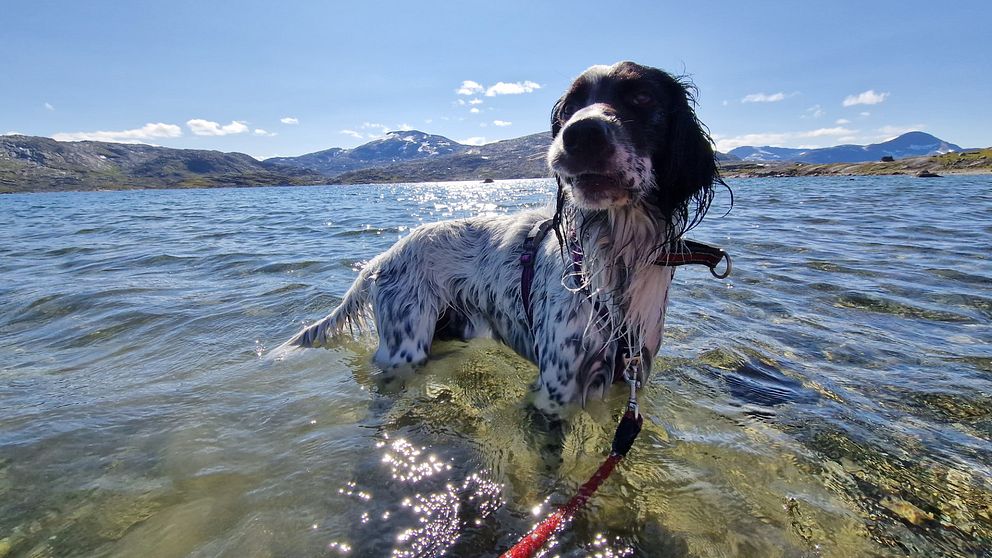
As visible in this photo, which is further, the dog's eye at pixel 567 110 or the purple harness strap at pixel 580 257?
the dog's eye at pixel 567 110

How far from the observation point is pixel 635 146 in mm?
2824

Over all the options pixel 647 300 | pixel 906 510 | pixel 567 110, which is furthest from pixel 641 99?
pixel 906 510

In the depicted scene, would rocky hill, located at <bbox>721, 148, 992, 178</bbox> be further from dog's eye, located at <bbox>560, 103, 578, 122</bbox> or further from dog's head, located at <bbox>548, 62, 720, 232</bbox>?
dog's head, located at <bbox>548, 62, 720, 232</bbox>

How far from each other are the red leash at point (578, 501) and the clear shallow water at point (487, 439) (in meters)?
0.24

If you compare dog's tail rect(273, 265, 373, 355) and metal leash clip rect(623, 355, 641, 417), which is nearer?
metal leash clip rect(623, 355, 641, 417)

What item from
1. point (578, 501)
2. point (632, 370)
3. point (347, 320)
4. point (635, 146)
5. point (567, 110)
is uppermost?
point (567, 110)

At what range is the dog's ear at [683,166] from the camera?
297 centimetres

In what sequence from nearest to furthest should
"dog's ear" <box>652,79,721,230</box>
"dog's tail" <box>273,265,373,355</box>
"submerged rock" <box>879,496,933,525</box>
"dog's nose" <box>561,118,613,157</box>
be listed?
"dog's nose" <box>561,118,613,157</box> → "submerged rock" <box>879,496,933,525</box> → "dog's ear" <box>652,79,721,230</box> → "dog's tail" <box>273,265,373,355</box>

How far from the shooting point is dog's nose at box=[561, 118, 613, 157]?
267cm

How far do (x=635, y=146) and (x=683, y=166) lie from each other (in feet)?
1.24

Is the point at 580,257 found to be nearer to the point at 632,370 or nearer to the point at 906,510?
the point at 632,370

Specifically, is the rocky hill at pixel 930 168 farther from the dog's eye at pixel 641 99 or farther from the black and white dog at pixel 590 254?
the dog's eye at pixel 641 99

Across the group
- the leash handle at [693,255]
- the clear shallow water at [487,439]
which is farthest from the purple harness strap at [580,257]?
the clear shallow water at [487,439]

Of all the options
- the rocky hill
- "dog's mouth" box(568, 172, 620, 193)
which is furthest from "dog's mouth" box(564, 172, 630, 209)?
the rocky hill
